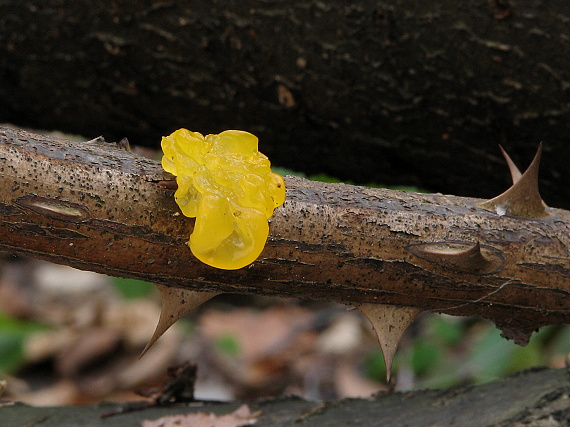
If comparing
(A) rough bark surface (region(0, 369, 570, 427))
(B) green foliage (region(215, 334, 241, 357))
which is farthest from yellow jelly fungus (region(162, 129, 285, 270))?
(B) green foliage (region(215, 334, 241, 357))

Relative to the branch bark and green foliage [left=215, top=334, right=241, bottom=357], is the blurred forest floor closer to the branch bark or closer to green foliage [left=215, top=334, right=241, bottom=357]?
green foliage [left=215, top=334, right=241, bottom=357]

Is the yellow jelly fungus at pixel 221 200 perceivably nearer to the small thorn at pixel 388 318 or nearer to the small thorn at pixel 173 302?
the small thorn at pixel 173 302

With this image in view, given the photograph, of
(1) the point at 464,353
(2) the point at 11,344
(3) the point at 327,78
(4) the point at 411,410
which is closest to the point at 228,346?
(2) the point at 11,344

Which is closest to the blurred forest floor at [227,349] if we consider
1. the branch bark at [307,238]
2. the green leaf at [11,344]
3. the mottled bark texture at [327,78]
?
the green leaf at [11,344]

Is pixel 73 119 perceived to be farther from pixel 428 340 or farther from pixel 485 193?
pixel 428 340

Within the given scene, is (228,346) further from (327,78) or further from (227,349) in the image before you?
(327,78)
